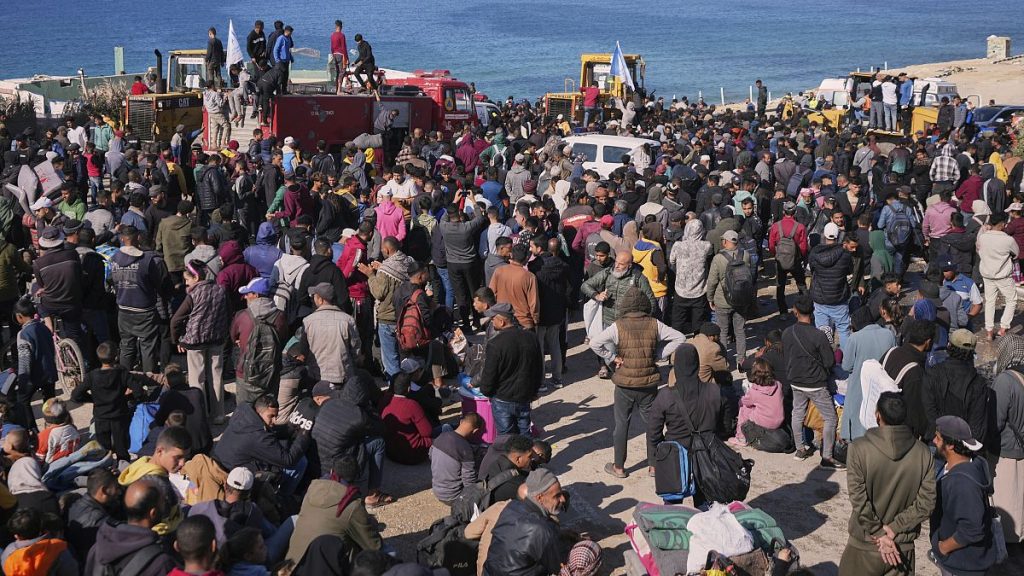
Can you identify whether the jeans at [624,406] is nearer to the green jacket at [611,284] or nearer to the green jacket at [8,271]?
the green jacket at [611,284]

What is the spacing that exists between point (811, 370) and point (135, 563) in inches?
232

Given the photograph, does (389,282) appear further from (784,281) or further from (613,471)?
(784,281)

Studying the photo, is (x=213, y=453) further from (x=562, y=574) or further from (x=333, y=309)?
(x=562, y=574)

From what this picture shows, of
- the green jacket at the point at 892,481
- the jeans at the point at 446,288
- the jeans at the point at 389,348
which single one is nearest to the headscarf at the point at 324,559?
the green jacket at the point at 892,481

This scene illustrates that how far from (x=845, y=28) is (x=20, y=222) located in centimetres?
13591

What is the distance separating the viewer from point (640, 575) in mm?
6621

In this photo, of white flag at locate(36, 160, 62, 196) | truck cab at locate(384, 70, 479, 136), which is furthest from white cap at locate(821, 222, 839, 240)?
truck cab at locate(384, 70, 479, 136)

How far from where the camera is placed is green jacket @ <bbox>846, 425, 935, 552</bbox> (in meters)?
6.38

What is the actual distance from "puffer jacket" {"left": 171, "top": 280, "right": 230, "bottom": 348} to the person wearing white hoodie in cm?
881

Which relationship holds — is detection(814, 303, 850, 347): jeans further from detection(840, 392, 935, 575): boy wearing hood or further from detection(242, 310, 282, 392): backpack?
detection(242, 310, 282, 392): backpack

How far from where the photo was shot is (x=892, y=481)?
6.39m

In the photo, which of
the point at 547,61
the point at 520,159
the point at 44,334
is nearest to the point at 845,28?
the point at 547,61

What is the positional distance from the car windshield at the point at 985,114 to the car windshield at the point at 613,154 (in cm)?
1482

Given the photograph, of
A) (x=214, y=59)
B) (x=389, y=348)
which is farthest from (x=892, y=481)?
(x=214, y=59)
